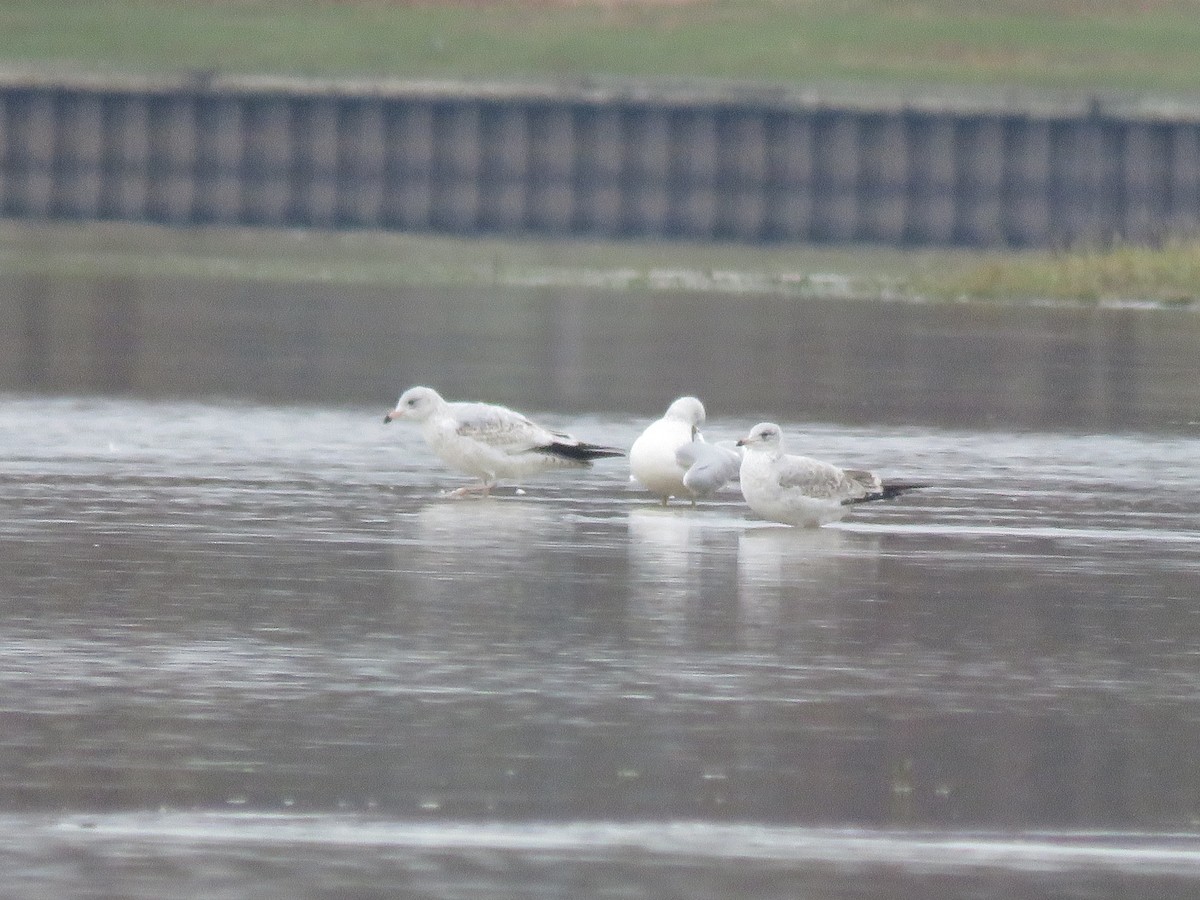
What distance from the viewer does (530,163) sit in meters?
46.2

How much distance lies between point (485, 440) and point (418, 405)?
36 centimetres

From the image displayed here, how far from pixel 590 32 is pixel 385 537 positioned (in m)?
43.2

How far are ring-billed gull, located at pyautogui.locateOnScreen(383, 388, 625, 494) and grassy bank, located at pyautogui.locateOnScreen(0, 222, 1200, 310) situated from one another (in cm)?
1827

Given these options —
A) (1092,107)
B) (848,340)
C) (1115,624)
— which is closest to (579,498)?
(1115,624)

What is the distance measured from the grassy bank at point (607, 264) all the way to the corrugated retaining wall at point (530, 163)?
0.44m

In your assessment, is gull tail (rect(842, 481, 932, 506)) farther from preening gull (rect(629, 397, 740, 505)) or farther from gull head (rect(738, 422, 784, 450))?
preening gull (rect(629, 397, 740, 505))

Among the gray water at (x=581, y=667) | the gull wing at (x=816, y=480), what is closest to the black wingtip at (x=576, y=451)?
the gray water at (x=581, y=667)

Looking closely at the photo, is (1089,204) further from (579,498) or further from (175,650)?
(175,650)

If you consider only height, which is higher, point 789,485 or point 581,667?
point 789,485

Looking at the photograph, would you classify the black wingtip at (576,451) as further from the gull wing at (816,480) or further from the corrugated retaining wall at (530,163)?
the corrugated retaining wall at (530,163)

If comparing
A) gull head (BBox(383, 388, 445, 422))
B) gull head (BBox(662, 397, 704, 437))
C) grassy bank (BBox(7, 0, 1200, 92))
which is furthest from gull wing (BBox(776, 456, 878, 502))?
grassy bank (BBox(7, 0, 1200, 92))

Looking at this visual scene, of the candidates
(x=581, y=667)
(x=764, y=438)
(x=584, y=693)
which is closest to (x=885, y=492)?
(x=764, y=438)

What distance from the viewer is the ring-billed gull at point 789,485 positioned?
37.1 ft

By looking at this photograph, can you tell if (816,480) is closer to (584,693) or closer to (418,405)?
(418,405)
